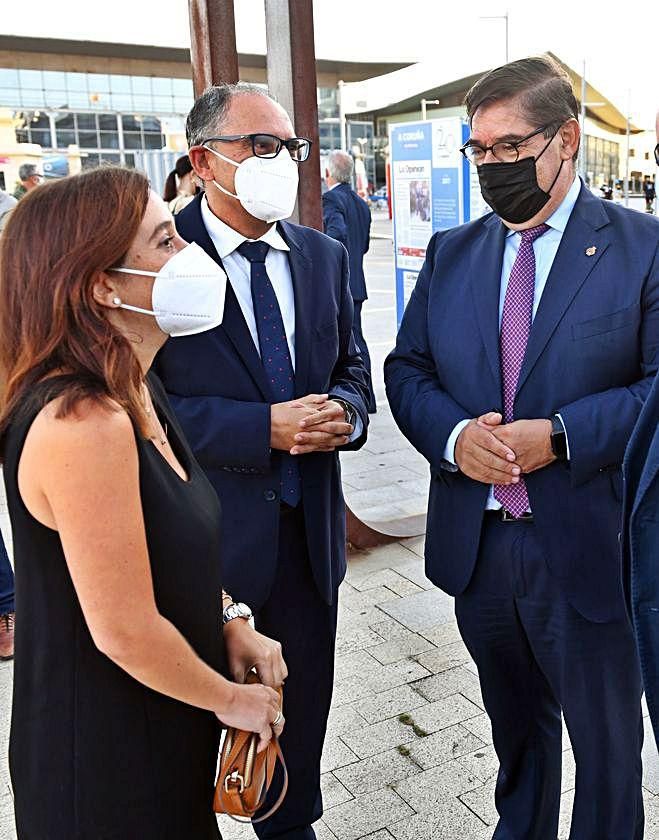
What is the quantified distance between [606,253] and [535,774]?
1.43 m

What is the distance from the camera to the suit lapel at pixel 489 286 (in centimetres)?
229

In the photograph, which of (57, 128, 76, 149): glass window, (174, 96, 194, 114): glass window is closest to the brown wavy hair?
(57, 128, 76, 149): glass window

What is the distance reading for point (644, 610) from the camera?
174 cm

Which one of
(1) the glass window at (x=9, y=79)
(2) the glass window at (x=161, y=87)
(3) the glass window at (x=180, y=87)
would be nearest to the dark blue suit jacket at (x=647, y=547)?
(1) the glass window at (x=9, y=79)

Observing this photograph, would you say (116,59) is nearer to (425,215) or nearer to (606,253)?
(425,215)

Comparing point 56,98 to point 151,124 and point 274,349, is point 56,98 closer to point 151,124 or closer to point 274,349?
point 151,124

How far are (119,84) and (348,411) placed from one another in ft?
149

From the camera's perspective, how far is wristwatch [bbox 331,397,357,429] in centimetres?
253

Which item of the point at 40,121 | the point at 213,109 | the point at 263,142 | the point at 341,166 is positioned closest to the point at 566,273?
the point at 263,142

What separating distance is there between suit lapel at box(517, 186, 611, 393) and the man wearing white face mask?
557mm

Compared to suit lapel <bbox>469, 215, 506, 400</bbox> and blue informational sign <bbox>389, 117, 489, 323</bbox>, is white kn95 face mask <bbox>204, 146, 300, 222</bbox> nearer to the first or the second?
suit lapel <bbox>469, 215, 506, 400</bbox>

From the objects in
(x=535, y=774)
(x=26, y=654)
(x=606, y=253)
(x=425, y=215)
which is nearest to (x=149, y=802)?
(x=26, y=654)

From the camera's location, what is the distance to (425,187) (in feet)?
23.8

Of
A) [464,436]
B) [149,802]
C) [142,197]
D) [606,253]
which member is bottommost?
[149,802]
